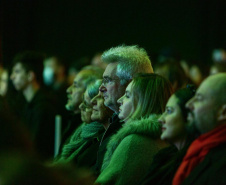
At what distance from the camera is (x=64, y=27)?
42.3 feet

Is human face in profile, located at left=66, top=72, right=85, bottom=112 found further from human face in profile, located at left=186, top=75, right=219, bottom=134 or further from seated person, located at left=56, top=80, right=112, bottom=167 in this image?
human face in profile, located at left=186, top=75, right=219, bottom=134

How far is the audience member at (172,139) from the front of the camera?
10.9 feet

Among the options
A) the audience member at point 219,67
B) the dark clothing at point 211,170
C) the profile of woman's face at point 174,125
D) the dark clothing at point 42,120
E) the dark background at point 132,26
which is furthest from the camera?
the dark background at point 132,26

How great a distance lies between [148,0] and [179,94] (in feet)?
31.6

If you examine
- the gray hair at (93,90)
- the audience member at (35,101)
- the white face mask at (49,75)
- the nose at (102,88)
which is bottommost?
the white face mask at (49,75)

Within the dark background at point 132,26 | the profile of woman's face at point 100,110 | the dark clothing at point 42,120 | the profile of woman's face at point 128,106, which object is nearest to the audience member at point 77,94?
the dark clothing at point 42,120

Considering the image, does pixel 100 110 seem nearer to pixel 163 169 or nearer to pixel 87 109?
pixel 87 109

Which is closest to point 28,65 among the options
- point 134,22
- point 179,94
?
point 179,94

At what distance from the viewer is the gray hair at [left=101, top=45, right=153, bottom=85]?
4840 mm

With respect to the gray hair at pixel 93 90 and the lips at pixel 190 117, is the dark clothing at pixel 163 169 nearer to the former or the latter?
the lips at pixel 190 117

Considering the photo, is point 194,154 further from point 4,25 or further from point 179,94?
point 4,25

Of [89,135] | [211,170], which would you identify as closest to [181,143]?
[211,170]

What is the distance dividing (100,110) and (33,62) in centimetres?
316

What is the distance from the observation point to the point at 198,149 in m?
3.07
